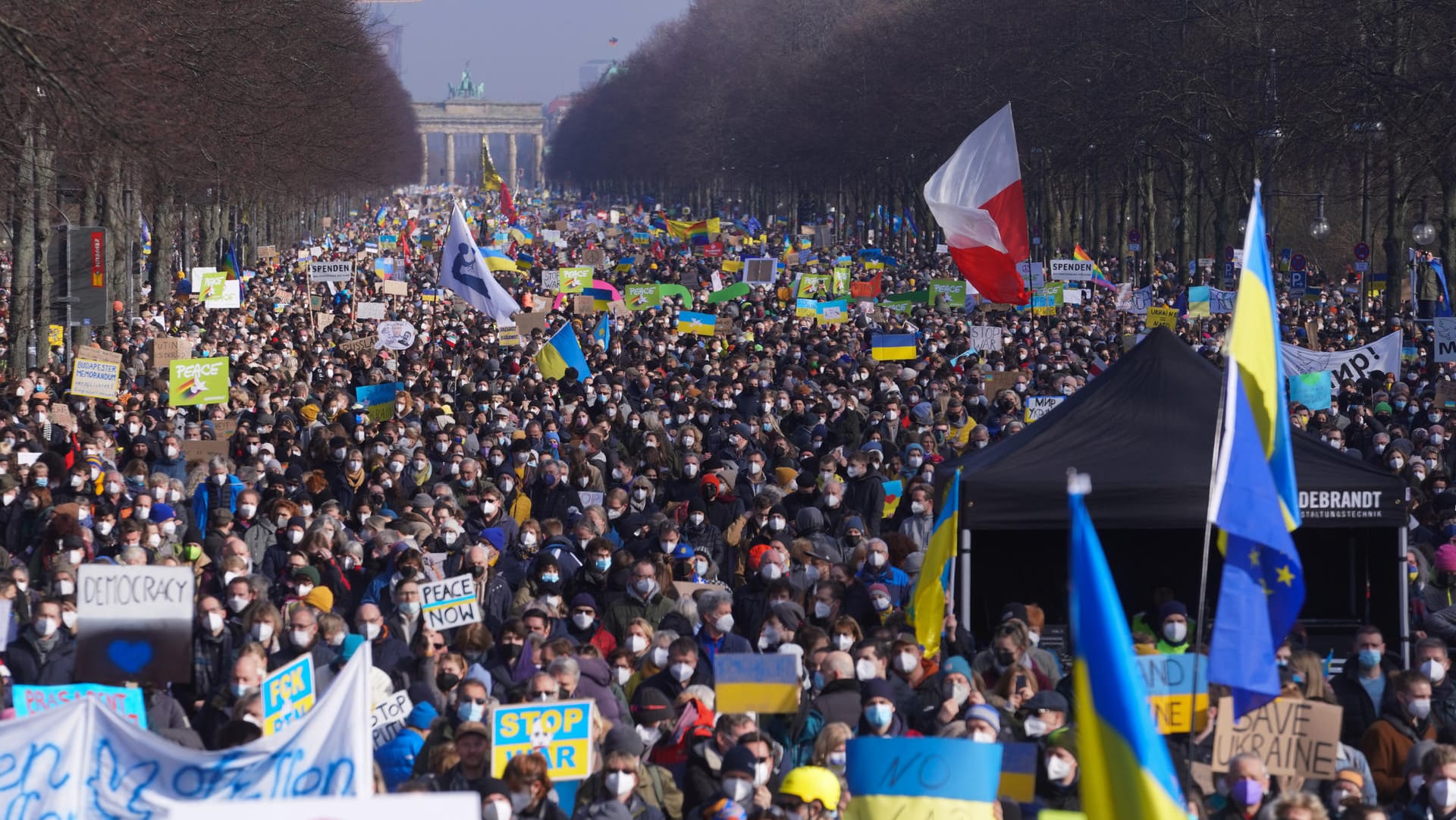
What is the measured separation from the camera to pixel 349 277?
137ft

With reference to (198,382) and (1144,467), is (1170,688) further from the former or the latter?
(198,382)

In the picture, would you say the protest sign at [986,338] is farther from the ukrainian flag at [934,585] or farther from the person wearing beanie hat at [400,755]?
the person wearing beanie hat at [400,755]

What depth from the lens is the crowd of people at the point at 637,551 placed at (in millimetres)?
9172

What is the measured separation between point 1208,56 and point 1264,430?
124ft

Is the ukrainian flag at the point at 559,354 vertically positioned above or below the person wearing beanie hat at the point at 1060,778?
above

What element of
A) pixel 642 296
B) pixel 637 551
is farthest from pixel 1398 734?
pixel 642 296

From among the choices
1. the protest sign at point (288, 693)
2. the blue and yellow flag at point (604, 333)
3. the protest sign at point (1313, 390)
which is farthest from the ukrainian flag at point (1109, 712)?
the blue and yellow flag at point (604, 333)

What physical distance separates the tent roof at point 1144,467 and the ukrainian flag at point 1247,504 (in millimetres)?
4831

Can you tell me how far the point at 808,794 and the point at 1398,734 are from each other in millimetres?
2948

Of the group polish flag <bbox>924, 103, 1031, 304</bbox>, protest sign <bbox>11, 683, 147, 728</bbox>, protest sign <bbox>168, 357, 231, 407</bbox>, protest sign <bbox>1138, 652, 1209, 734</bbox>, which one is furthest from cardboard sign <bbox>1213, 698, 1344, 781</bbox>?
protest sign <bbox>168, 357, 231, 407</bbox>

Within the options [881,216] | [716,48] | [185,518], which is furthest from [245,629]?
[716,48]

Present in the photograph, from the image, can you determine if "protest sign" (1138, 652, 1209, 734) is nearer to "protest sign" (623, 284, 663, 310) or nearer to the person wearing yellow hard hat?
the person wearing yellow hard hat

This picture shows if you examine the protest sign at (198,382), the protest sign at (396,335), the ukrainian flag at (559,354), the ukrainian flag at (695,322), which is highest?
the ukrainian flag at (695,322)

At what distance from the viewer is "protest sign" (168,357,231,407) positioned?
2100cm
